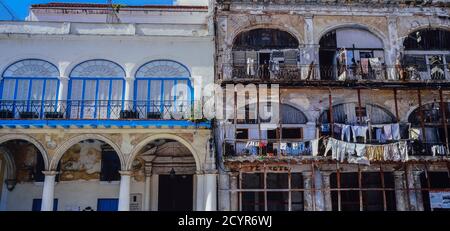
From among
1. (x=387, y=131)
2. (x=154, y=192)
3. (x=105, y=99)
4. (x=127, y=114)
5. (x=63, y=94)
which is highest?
(x=63, y=94)

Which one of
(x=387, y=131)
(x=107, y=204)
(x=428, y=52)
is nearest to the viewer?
(x=387, y=131)

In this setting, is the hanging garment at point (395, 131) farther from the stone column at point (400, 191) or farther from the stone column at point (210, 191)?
the stone column at point (210, 191)

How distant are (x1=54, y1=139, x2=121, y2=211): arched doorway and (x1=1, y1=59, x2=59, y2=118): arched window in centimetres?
224

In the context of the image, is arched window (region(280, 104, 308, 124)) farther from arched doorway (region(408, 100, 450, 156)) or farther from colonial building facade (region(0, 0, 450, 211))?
arched doorway (region(408, 100, 450, 156))

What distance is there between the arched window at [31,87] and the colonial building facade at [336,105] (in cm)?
720

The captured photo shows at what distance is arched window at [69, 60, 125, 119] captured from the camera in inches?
675

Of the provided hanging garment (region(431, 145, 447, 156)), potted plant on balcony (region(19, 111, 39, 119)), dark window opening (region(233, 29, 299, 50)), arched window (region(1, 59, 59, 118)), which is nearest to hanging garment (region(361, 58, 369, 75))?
dark window opening (region(233, 29, 299, 50))

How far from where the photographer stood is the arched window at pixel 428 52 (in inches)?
739

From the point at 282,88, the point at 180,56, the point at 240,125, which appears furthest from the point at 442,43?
the point at 180,56

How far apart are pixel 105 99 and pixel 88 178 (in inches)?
143

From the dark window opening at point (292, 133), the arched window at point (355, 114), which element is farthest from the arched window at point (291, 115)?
the arched window at point (355, 114)

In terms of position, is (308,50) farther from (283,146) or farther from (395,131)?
(395,131)

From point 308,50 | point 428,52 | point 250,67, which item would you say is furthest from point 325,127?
point 428,52

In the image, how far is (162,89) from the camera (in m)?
17.7
